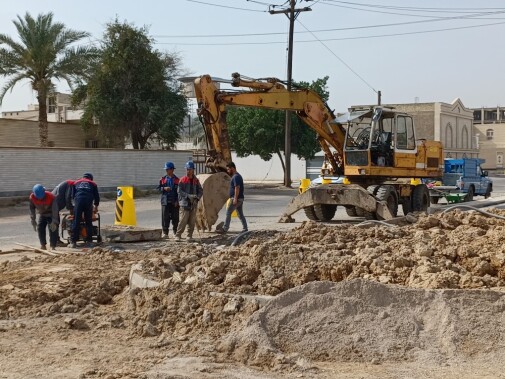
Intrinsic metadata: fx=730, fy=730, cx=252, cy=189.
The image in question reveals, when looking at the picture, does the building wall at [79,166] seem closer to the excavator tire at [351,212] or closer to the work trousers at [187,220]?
the excavator tire at [351,212]

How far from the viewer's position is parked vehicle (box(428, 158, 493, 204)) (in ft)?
91.9

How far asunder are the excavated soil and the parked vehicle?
1888cm

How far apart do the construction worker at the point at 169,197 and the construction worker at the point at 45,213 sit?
2503mm

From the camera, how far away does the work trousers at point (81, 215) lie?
1375cm

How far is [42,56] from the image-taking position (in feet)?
107

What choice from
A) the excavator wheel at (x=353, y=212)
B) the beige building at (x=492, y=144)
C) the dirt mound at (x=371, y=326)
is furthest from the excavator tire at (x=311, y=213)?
the beige building at (x=492, y=144)

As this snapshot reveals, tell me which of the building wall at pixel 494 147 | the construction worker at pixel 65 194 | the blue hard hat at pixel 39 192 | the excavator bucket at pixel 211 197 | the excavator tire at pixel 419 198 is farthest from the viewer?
the building wall at pixel 494 147

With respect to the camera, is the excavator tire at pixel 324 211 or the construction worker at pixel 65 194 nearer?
the construction worker at pixel 65 194

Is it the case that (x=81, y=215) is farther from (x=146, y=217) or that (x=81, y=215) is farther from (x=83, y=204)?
(x=146, y=217)

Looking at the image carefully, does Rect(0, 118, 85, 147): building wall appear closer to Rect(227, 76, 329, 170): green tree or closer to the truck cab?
Rect(227, 76, 329, 170): green tree

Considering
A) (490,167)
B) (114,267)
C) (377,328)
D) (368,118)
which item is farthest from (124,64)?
(490,167)

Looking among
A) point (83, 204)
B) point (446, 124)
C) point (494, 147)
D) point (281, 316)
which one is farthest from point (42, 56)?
point (494, 147)

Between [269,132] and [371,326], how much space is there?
122ft

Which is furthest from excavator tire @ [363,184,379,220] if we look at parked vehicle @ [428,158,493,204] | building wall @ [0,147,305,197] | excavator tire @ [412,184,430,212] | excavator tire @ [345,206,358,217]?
building wall @ [0,147,305,197]
